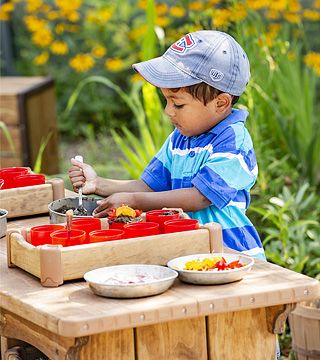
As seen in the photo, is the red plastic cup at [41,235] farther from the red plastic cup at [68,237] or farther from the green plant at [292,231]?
the green plant at [292,231]

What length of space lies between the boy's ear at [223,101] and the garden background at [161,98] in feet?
4.35

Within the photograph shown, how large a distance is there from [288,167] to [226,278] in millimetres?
2997

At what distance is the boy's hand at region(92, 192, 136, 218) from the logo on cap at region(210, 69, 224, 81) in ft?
1.54

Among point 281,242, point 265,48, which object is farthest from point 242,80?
point 265,48

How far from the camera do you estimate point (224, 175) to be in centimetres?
355

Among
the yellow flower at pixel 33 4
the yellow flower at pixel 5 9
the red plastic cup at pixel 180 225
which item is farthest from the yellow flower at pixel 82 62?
the red plastic cup at pixel 180 225

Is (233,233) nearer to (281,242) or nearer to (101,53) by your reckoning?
(281,242)

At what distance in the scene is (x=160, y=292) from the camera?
9.75ft

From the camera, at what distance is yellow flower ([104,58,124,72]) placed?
28.6 ft

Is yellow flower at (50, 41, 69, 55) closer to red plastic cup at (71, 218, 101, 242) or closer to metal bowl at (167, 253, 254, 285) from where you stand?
red plastic cup at (71, 218, 101, 242)

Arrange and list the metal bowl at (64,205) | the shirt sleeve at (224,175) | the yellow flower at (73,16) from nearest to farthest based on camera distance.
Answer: the shirt sleeve at (224,175), the metal bowl at (64,205), the yellow flower at (73,16)

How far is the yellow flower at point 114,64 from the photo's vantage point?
8.71 metres

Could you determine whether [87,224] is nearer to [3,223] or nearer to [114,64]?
[3,223]

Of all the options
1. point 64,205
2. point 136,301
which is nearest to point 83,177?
point 64,205
